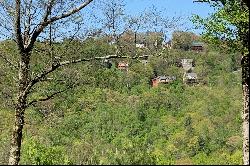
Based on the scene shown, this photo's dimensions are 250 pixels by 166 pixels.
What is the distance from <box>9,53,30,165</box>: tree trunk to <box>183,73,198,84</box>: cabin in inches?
4578

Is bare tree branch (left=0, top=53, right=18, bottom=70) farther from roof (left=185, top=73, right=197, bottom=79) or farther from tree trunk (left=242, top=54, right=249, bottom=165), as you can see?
roof (left=185, top=73, right=197, bottom=79)

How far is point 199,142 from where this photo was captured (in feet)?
287

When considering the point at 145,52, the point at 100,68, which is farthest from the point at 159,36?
the point at 100,68

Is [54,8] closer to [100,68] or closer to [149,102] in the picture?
[100,68]

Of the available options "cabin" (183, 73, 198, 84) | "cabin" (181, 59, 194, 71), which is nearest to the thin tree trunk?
A: "cabin" (183, 73, 198, 84)

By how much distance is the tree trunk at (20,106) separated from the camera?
943cm

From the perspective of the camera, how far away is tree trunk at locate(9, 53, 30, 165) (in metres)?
9.43

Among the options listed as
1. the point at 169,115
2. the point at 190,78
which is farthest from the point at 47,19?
the point at 190,78

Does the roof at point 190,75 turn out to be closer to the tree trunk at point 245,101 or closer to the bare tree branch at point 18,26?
the tree trunk at point 245,101

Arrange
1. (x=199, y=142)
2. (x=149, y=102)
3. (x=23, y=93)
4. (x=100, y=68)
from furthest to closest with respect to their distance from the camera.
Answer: (x=149, y=102)
(x=199, y=142)
(x=100, y=68)
(x=23, y=93)

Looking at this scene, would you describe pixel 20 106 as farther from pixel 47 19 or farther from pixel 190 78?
pixel 190 78

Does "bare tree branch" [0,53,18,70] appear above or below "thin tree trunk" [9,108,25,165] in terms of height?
above

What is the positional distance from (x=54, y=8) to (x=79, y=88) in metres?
2.05

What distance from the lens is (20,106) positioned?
387 inches
